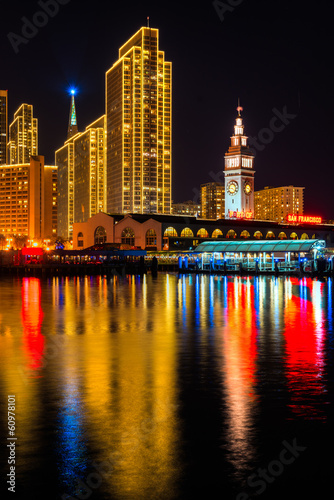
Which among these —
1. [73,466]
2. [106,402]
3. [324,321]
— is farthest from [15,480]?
[324,321]

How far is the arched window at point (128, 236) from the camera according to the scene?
4975 inches

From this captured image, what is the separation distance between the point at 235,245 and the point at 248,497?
89666 millimetres

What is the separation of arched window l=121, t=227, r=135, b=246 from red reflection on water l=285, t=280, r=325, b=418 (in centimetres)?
9618

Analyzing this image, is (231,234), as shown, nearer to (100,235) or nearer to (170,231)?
(170,231)

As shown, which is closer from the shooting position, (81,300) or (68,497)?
→ (68,497)

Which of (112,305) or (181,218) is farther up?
(181,218)

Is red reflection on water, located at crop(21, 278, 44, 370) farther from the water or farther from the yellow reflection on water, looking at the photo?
the yellow reflection on water

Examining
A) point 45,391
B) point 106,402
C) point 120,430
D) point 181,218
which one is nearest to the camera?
point 120,430

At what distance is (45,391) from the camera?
12.8m

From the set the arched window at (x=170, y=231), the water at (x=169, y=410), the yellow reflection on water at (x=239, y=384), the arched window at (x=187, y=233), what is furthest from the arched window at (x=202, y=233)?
the water at (x=169, y=410)

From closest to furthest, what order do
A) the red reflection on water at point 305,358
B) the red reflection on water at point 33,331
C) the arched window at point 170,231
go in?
the red reflection on water at point 305,358 < the red reflection on water at point 33,331 < the arched window at point 170,231

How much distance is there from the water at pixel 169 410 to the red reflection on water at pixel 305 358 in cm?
4

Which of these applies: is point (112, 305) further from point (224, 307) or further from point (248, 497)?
point (248, 497)

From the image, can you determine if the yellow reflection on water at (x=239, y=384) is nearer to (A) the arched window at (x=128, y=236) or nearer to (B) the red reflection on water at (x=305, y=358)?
(B) the red reflection on water at (x=305, y=358)
